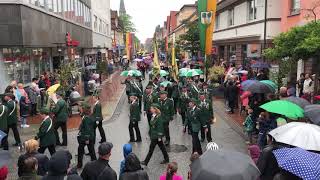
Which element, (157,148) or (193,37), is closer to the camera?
(157,148)

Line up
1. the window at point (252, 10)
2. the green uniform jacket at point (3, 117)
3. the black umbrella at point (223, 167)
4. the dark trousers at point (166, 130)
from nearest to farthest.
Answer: the black umbrella at point (223, 167) < the green uniform jacket at point (3, 117) < the dark trousers at point (166, 130) < the window at point (252, 10)

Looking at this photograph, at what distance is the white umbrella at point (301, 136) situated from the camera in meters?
6.62

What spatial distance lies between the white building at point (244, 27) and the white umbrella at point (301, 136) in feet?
54.3

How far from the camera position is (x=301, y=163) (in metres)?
5.11

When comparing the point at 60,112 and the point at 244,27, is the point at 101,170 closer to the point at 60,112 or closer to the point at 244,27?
the point at 60,112

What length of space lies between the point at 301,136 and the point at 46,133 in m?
6.00

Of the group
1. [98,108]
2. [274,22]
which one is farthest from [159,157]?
[274,22]

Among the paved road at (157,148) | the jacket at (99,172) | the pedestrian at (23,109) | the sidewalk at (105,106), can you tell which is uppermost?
the jacket at (99,172)

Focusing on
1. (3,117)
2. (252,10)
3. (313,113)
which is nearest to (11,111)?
(3,117)

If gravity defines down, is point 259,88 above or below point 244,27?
below

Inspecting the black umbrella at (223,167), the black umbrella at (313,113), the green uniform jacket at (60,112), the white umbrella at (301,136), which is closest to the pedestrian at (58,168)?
the black umbrella at (223,167)

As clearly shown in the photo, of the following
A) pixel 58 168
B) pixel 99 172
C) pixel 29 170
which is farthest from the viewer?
pixel 99 172

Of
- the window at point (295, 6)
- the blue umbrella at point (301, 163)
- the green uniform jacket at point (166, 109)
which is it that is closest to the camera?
the blue umbrella at point (301, 163)

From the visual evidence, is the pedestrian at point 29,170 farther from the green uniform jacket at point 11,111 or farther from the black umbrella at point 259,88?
the black umbrella at point 259,88
